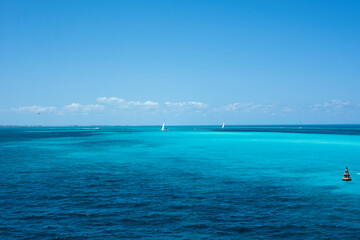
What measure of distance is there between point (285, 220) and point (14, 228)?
23530 millimetres

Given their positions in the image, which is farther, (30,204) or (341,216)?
(30,204)

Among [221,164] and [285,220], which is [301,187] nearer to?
[285,220]

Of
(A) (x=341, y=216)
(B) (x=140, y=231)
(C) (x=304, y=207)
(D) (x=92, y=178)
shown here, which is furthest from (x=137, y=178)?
(A) (x=341, y=216)

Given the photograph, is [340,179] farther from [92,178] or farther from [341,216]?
[92,178]

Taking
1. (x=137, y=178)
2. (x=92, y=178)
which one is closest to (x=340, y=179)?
(x=137, y=178)

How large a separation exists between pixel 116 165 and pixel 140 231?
36630 mm

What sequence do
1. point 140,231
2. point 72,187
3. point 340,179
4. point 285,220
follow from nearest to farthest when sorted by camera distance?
point 140,231
point 285,220
point 72,187
point 340,179

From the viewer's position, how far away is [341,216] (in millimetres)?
28109

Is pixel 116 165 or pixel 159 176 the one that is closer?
pixel 159 176

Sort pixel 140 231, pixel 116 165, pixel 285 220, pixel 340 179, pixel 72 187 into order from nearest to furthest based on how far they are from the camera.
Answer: pixel 140 231, pixel 285 220, pixel 72 187, pixel 340 179, pixel 116 165

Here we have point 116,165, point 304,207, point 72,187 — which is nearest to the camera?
point 304,207

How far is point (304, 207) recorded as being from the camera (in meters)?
30.6

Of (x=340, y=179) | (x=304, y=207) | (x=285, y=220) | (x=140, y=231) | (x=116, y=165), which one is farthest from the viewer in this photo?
(x=116, y=165)

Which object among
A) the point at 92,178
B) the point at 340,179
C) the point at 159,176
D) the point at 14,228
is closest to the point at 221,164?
the point at 159,176
